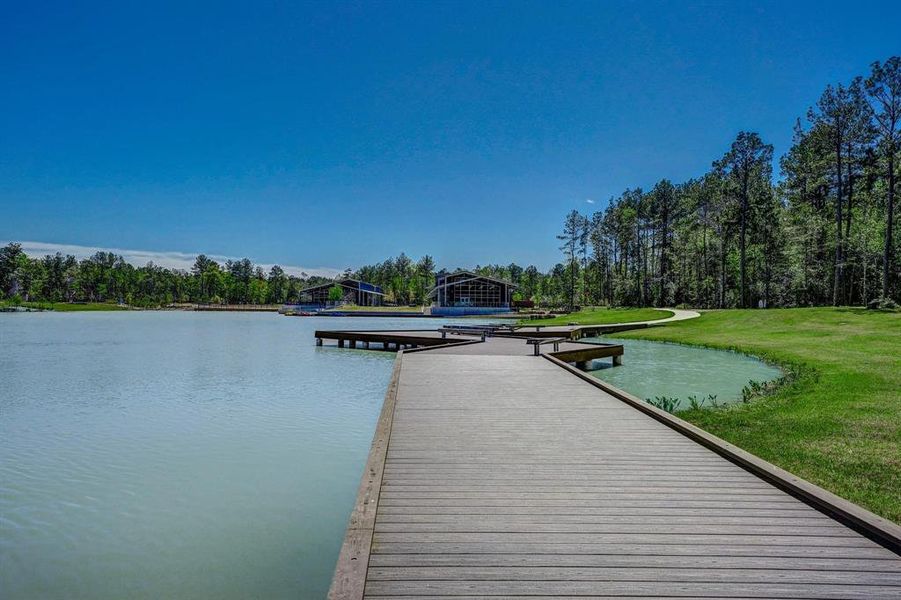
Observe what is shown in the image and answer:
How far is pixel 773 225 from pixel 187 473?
1995 inches

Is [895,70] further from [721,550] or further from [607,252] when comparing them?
[607,252]

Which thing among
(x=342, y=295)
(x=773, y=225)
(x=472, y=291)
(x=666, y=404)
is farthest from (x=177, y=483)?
(x=342, y=295)

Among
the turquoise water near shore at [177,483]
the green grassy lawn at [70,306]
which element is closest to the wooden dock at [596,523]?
the turquoise water near shore at [177,483]

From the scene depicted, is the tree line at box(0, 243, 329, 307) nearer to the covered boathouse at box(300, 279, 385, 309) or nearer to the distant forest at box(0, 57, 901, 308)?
the covered boathouse at box(300, 279, 385, 309)

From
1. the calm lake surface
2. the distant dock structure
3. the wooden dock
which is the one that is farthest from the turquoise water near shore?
the distant dock structure

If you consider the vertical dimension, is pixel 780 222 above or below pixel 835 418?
above

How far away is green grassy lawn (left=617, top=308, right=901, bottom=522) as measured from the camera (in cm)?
634

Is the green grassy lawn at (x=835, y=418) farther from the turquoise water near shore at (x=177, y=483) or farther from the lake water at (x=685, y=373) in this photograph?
the turquoise water near shore at (x=177, y=483)

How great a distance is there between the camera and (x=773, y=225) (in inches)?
1821

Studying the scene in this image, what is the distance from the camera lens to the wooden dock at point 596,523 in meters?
3.19

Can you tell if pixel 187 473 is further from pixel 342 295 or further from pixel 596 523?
pixel 342 295

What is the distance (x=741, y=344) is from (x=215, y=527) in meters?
23.5

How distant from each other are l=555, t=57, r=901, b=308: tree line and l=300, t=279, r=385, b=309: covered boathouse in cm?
4285

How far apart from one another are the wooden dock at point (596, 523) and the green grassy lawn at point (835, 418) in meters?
1.68
